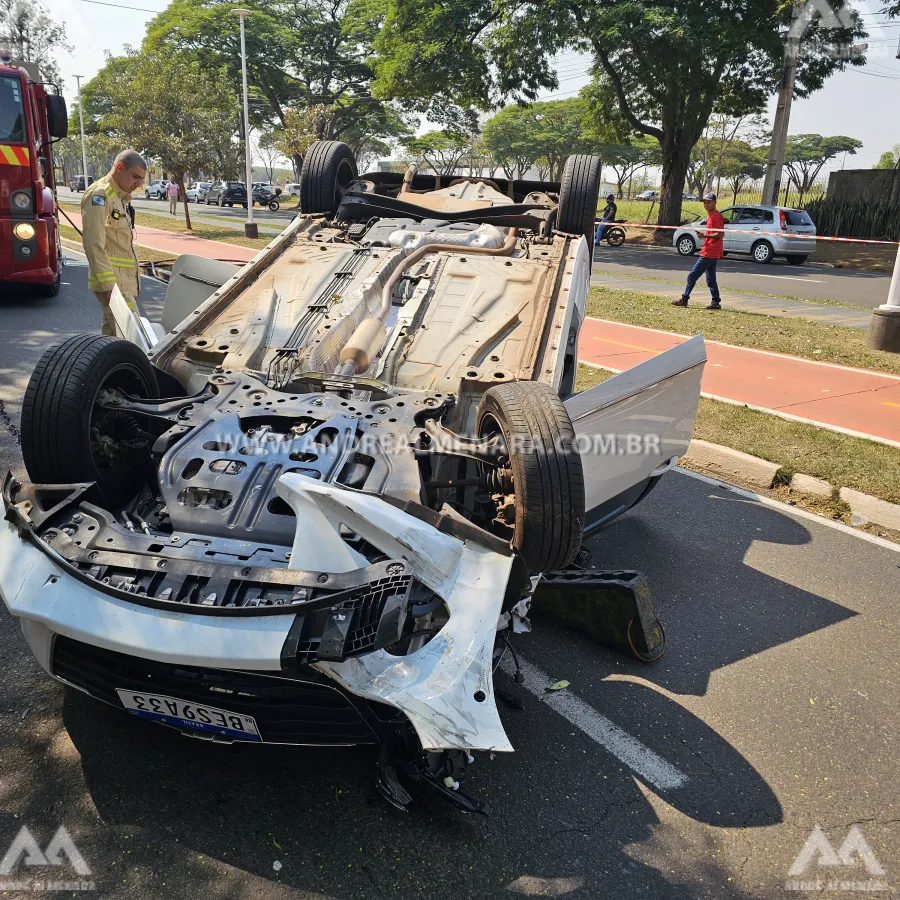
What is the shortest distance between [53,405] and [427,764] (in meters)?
2.17

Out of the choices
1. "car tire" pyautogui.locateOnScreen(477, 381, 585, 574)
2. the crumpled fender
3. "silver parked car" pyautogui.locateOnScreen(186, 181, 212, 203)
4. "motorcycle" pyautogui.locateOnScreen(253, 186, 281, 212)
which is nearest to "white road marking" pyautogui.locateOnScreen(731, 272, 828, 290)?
"car tire" pyautogui.locateOnScreen(477, 381, 585, 574)

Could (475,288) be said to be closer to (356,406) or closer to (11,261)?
(356,406)

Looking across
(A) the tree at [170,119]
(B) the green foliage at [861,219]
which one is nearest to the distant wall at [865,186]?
(B) the green foliage at [861,219]

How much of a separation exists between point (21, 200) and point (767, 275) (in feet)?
52.1

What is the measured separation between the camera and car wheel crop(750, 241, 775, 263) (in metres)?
21.5

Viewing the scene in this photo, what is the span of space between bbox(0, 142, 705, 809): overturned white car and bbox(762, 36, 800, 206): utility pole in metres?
21.1

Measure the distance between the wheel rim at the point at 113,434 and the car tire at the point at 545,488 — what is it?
1900 mm

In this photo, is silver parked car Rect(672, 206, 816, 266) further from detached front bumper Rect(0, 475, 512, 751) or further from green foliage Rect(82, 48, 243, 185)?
detached front bumper Rect(0, 475, 512, 751)

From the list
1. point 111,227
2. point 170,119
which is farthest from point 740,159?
point 111,227

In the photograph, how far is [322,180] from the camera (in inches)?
244

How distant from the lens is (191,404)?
12.4 feet

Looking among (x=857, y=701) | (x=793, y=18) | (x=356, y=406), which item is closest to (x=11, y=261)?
(x=356, y=406)

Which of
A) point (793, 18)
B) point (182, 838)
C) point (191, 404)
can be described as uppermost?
point (793, 18)

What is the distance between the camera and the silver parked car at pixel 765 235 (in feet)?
69.8
